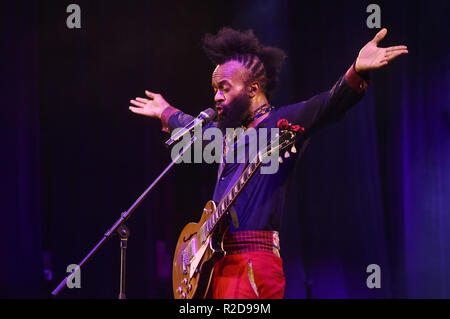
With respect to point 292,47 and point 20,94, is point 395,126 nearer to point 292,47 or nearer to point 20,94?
point 292,47

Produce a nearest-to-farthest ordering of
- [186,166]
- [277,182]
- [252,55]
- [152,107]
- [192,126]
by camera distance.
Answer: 1. [277,182]
2. [192,126]
3. [252,55]
4. [152,107]
5. [186,166]

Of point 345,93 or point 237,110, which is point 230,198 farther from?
point 345,93

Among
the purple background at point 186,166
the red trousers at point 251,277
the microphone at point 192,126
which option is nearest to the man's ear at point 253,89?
the microphone at point 192,126

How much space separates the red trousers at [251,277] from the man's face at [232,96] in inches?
32.3

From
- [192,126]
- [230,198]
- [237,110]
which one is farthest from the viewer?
[237,110]

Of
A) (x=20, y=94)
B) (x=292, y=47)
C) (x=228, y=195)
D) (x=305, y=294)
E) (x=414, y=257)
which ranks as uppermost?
(x=292, y=47)

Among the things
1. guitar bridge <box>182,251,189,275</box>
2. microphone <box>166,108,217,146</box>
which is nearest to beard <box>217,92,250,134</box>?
microphone <box>166,108,217,146</box>

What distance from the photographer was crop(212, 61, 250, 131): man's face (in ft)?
9.55

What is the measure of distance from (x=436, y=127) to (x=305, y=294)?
67.3 inches

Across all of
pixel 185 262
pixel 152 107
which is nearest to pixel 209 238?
pixel 185 262

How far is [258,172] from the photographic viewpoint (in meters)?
2.64

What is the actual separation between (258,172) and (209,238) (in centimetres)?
43

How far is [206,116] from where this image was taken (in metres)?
2.80

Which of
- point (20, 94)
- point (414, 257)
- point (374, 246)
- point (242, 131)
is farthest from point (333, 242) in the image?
point (20, 94)
